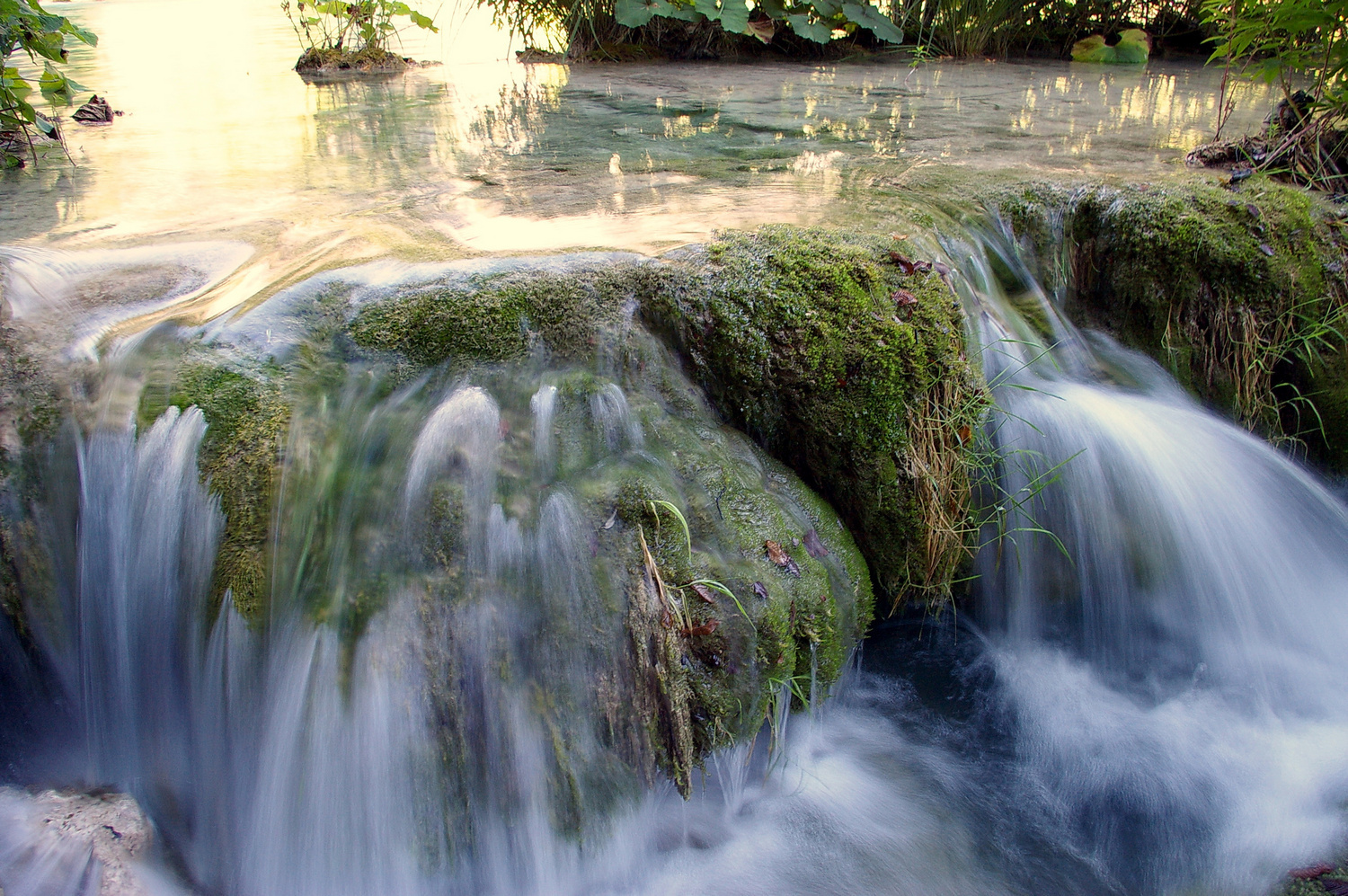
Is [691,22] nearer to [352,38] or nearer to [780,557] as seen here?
[352,38]

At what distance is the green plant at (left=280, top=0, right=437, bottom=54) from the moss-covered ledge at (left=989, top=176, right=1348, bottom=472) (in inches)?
287

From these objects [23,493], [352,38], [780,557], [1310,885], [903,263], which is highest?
[352,38]

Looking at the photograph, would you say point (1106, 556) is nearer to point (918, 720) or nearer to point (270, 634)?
point (918, 720)

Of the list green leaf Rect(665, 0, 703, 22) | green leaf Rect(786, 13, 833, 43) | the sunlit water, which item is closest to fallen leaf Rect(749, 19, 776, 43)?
→ green leaf Rect(786, 13, 833, 43)

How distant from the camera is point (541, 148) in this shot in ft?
15.3

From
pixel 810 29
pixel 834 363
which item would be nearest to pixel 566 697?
pixel 834 363

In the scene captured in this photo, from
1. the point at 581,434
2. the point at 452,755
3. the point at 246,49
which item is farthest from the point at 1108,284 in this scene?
the point at 246,49

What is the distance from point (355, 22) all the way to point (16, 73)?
453 cm

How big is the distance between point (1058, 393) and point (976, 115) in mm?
3083

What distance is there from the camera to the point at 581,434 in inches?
102

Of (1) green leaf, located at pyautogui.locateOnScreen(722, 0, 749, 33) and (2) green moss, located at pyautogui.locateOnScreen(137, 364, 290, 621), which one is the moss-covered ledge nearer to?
(2) green moss, located at pyautogui.locateOnScreen(137, 364, 290, 621)

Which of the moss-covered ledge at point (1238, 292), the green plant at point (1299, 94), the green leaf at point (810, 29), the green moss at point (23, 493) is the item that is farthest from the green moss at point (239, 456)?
the green leaf at point (810, 29)

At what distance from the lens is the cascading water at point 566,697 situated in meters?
2.27

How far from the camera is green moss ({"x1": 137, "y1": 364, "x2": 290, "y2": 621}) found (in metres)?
2.36
